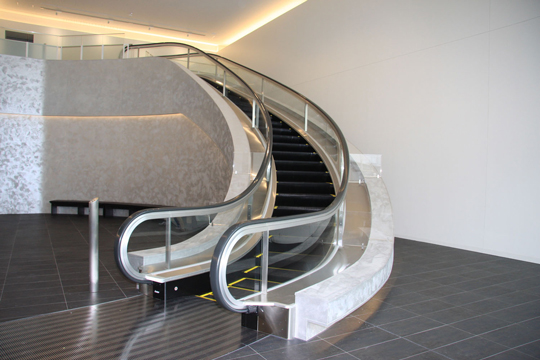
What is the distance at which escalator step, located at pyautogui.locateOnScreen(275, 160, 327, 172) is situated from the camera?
736 cm

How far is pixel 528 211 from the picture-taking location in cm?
584

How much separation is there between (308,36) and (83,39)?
253 inches

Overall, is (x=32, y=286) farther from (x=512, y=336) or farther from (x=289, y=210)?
(x=512, y=336)

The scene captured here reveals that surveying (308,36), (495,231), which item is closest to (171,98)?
(308,36)

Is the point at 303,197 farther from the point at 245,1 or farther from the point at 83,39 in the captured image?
the point at 83,39

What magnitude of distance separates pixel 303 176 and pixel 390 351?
4.51 m

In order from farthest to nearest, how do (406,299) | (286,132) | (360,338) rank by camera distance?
(286,132), (406,299), (360,338)

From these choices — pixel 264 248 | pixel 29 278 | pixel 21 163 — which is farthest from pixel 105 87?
pixel 264 248

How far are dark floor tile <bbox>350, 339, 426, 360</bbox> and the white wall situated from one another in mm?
3882

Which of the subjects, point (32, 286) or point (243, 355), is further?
point (32, 286)

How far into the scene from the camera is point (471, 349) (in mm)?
2965

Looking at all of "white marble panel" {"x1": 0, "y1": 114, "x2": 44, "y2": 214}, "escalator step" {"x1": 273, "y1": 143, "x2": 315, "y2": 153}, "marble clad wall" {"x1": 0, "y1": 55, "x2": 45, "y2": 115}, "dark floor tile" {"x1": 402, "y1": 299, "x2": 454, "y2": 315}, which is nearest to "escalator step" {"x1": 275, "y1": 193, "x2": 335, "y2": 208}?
"escalator step" {"x1": 273, "y1": 143, "x2": 315, "y2": 153}

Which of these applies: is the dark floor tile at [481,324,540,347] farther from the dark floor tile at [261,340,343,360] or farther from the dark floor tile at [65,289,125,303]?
the dark floor tile at [65,289,125,303]

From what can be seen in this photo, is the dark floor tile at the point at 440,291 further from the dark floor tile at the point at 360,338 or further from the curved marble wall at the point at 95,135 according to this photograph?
the curved marble wall at the point at 95,135
